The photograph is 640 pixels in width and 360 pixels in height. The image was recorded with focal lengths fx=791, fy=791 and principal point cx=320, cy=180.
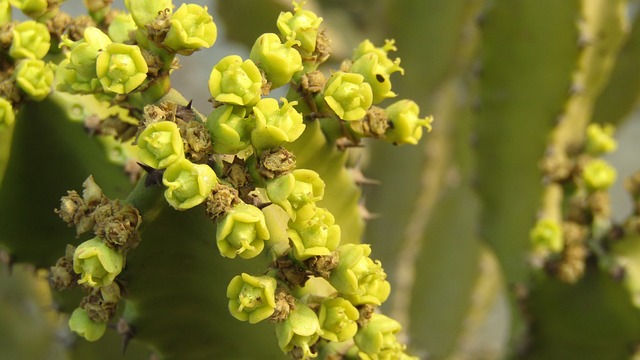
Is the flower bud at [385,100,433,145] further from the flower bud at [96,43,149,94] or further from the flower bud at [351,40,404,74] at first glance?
the flower bud at [96,43,149,94]

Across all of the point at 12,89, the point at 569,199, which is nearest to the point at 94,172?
the point at 12,89

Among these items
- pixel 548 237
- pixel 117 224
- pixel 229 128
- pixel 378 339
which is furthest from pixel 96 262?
pixel 548 237

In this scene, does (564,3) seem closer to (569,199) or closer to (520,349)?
(569,199)

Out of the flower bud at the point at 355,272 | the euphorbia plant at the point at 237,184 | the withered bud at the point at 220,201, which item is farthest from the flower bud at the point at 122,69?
the flower bud at the point at 355,272

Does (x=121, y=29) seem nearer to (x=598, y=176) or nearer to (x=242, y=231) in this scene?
(x=242, y=231)

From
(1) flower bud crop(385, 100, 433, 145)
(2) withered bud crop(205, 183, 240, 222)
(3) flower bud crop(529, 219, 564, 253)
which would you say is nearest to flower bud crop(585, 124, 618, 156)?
(3) flower bud crop(529, 219, 564, 253)

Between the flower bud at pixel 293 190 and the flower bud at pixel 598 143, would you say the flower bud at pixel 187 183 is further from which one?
the flower bud at pixel 598 143
